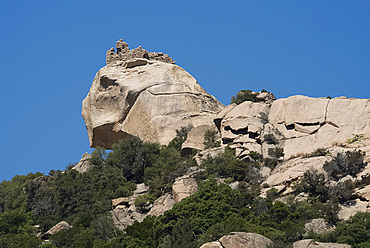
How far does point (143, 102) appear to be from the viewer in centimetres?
7112

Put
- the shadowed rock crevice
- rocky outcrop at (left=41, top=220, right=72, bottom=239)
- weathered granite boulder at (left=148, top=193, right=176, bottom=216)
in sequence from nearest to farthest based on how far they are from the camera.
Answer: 1. rocky outcrop at (left=41, top=220, right=72, bottom=239)
2. weathered granite boulder at (left=148, top=193, right=176, bottom=216)
3. the shadowed rock crevice

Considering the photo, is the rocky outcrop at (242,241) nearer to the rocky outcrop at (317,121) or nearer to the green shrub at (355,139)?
→ the rocky outcrop at (317,121)

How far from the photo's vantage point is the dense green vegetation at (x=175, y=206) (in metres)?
50.3

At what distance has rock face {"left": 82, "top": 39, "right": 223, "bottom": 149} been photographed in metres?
70.3

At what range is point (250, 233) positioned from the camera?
46.5 m

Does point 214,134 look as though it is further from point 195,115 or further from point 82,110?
point 82,110

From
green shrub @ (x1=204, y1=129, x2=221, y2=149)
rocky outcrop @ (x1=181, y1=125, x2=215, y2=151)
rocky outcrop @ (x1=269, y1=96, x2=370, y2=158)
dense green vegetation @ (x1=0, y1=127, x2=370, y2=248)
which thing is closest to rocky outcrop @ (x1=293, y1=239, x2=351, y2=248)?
dense green vegetation @ (x1=0, y1=127, x2=370, y2=248)

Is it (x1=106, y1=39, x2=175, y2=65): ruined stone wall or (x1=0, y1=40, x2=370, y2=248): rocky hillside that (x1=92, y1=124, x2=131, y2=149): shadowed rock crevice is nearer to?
(x1=0, y1=40, x2=370, y2=248): rocky hillside

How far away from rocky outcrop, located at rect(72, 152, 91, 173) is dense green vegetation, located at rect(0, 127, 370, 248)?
0.67m

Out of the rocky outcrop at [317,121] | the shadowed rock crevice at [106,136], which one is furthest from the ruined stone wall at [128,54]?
the rocky outcrop at [317,121]

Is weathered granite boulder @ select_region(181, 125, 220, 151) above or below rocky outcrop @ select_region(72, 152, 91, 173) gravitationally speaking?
below

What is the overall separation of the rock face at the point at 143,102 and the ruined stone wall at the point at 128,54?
234mm

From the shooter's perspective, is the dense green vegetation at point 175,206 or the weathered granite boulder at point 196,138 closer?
the dense green vegetation at point 175,206

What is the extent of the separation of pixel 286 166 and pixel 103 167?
1545 cm
